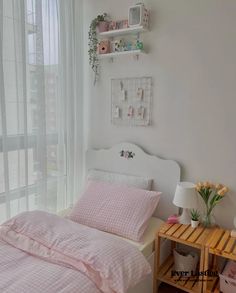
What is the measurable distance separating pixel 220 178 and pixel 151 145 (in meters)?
0.61

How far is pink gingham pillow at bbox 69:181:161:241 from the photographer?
Result: 1926mm

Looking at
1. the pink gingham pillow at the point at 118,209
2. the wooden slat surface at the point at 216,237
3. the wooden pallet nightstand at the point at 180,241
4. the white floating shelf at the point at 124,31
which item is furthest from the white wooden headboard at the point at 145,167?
the white floating shelf at the point at 124,31

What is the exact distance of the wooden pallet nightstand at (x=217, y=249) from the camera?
161 centimetres

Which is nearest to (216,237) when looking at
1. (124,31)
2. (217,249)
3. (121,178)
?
(217,249)

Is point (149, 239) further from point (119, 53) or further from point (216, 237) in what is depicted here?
point (119, 53)

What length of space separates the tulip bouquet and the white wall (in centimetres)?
6

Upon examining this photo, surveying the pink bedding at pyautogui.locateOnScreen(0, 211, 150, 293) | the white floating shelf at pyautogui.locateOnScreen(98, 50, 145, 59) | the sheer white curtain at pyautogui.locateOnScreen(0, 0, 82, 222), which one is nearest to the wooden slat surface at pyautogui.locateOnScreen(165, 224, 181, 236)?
the pink bedding at pyautogui.locateOnScreen(0, 211, 150, 293)

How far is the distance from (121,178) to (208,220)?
0.78 m

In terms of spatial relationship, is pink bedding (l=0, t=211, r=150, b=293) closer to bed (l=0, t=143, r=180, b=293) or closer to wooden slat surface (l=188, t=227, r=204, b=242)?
bed (l=0, t=143, r=180, b=293)

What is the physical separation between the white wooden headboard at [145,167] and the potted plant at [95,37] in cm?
73

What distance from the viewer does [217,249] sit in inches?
64.5

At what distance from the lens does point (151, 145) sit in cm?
228

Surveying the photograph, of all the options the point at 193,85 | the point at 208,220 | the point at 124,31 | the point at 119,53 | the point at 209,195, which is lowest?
the point at 208,220

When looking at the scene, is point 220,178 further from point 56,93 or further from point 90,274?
point 56,93
